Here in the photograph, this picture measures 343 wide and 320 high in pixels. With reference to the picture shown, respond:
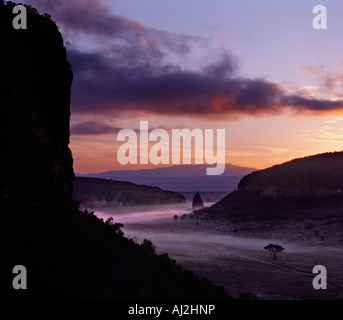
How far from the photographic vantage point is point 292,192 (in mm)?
64188

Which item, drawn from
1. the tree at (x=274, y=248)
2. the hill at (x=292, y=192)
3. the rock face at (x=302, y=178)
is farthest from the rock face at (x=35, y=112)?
the rock face at (x=302, y=178)

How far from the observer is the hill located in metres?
57.9

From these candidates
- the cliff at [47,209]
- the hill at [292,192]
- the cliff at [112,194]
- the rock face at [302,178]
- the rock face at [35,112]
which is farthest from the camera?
the cliff at [112,194]

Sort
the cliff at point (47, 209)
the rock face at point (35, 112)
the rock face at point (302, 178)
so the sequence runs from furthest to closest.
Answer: the rock face at point (302, 178), the rock face at point (35, 112), the cliff at point (47, 209)

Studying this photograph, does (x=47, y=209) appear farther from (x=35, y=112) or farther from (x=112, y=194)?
(x=112, y=194)

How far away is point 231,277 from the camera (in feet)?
71.7

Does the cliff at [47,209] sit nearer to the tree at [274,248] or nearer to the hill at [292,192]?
the tree at [274,248]

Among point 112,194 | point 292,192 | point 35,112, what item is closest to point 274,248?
point 35,112

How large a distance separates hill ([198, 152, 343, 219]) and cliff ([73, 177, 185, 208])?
132 feet

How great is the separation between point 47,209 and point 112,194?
98.0 metres

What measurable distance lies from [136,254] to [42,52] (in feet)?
30.6

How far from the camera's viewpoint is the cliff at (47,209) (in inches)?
445

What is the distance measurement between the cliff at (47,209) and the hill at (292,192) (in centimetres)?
4151
